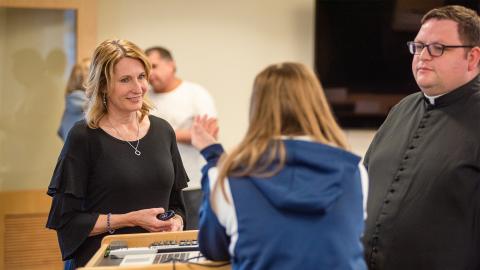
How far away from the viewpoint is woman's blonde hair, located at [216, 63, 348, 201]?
1487 mm

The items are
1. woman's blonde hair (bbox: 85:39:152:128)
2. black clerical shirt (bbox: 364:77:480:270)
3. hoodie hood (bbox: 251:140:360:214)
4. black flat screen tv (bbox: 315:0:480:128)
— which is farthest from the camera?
black flat screen tv (bbox: 315:0:480:128)

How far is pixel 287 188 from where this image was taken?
146cm

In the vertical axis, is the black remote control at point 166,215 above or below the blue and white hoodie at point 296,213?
below

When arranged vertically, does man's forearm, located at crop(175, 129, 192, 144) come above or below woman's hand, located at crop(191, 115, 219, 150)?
below

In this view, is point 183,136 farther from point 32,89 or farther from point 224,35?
point 32,89

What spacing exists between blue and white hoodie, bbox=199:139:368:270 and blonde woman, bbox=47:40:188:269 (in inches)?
28.0

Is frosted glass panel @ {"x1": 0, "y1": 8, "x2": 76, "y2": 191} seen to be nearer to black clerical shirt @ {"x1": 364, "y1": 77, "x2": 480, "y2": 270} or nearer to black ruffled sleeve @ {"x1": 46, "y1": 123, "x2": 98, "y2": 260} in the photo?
black ruffled sleeve @ {"x1": 46, "y1": 123, "x2": 98, "y2": 260}

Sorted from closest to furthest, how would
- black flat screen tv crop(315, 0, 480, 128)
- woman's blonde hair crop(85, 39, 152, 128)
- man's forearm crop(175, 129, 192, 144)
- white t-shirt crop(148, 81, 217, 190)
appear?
woman's blonde hair crop(85, 39, 152, 128) → man's forearm crop(175, 129, 192, 144) → white t-shirt crop(148, 81, 217, 190) → black flat screen tv crop(315, 0, 480, 128)

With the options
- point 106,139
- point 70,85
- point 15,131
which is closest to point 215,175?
point 106,139

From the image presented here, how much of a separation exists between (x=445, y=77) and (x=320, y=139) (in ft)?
2.64

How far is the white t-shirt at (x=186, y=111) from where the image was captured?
3889 mm

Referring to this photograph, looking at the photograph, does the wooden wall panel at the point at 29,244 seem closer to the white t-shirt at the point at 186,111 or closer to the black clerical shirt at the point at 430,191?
the white t-shirt at the point at 186,111

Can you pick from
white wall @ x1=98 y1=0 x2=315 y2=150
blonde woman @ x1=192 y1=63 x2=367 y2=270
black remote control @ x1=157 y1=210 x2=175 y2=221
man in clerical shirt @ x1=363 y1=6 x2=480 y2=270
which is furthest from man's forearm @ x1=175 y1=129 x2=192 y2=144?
blonde woman @ x1=192 y1=63 x2=367 y2=270

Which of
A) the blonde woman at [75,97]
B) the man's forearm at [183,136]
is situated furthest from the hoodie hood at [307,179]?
the blonde woman at [75,97]
